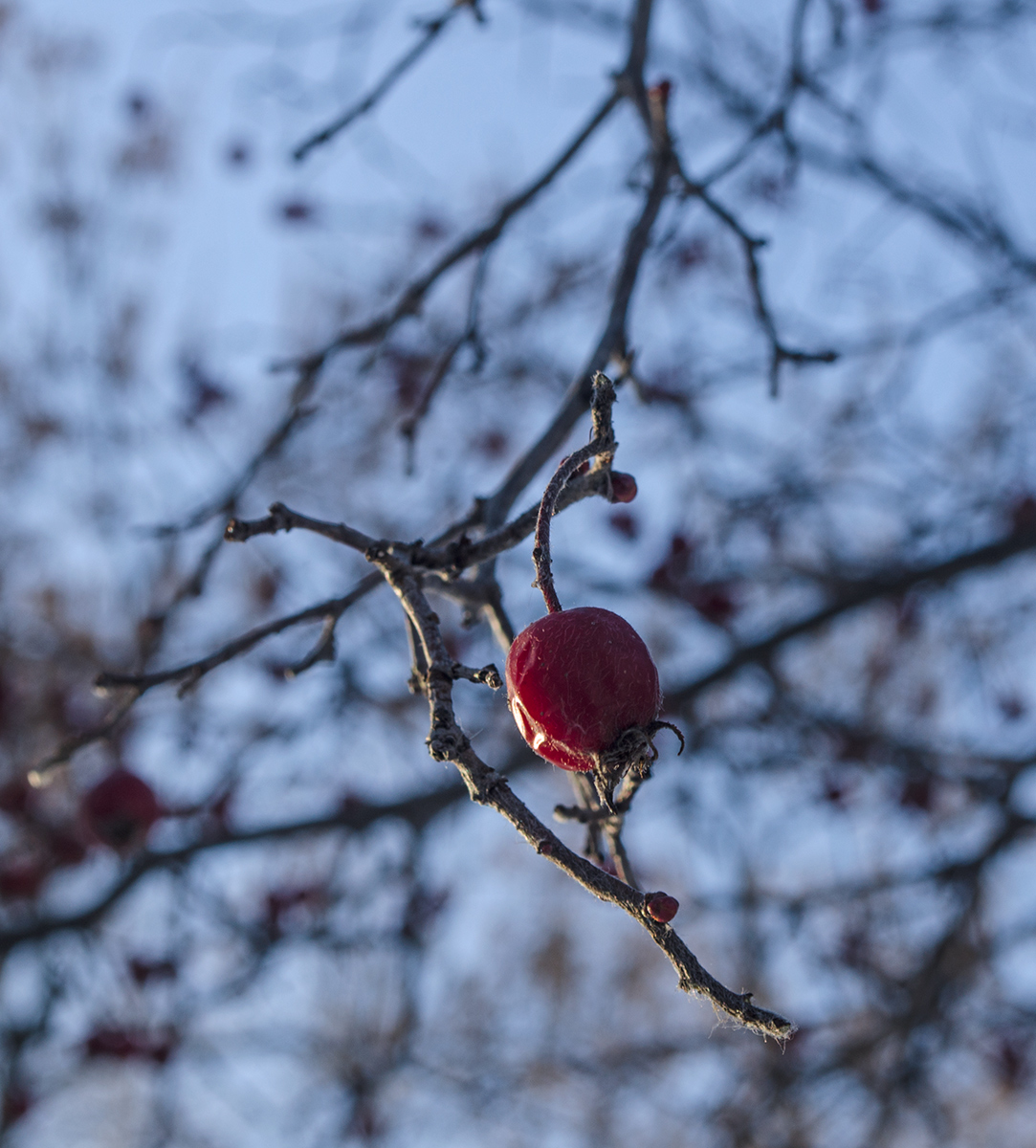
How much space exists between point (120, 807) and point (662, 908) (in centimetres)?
196

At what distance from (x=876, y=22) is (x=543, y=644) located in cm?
430

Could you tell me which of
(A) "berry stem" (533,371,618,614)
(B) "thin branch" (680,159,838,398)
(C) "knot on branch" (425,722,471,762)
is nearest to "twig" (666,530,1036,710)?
(B) "thin branch" (680,159,838,398)

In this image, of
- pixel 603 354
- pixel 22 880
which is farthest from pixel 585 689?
pixel 22 880

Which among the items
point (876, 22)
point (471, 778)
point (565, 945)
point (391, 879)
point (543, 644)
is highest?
point (876, 22)

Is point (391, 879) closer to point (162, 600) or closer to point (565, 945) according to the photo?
point (162, 600)

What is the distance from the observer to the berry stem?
37.8 inches

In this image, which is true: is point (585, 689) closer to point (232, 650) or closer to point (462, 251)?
point (232, 650)

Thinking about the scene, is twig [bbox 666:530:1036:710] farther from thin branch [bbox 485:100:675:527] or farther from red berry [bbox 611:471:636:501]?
red berry [bbox 611:471:636:501]

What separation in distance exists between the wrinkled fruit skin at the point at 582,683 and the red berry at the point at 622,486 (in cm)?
22

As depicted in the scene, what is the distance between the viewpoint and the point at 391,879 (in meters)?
4.00

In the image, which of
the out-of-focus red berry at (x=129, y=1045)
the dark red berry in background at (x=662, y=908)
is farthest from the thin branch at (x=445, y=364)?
the out-of-focus red berry at (x=129, y=1045)

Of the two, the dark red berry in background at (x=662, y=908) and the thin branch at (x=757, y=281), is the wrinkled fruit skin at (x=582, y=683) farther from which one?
the thin branch at (x=757, y=281)

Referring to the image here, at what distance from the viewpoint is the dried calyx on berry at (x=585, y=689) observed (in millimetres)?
929

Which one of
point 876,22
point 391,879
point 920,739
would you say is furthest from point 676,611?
point 876,22
